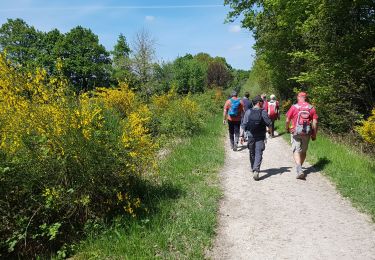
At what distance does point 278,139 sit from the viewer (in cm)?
1386

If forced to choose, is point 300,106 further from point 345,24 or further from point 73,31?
point 73,31

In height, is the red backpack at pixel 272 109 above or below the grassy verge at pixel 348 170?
above

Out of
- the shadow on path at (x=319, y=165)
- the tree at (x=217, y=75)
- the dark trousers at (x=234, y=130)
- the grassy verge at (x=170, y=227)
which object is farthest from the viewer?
the tree at (x=217, y=75)

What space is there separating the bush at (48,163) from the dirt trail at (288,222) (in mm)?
1710

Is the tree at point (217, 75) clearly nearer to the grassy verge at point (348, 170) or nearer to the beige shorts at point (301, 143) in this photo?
the grassy verge at point (348, 170)

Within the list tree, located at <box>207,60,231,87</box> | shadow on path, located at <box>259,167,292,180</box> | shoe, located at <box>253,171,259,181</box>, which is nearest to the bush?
shoe, located at <box>253,171,259,181</box>

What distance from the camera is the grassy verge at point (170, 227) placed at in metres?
4.67

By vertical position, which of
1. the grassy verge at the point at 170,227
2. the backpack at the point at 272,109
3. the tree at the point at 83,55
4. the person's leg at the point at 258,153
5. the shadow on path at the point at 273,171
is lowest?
the shadow on path at the point at 273,171

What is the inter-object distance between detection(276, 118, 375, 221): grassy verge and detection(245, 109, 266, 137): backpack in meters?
1.85

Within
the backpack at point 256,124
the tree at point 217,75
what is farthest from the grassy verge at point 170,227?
the tree at point 217,75

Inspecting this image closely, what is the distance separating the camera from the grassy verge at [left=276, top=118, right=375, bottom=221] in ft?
20.8

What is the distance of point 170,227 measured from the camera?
5.30 metres

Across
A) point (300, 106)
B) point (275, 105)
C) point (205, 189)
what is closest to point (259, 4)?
point (275, 105)

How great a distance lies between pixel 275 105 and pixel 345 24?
4127 mm
